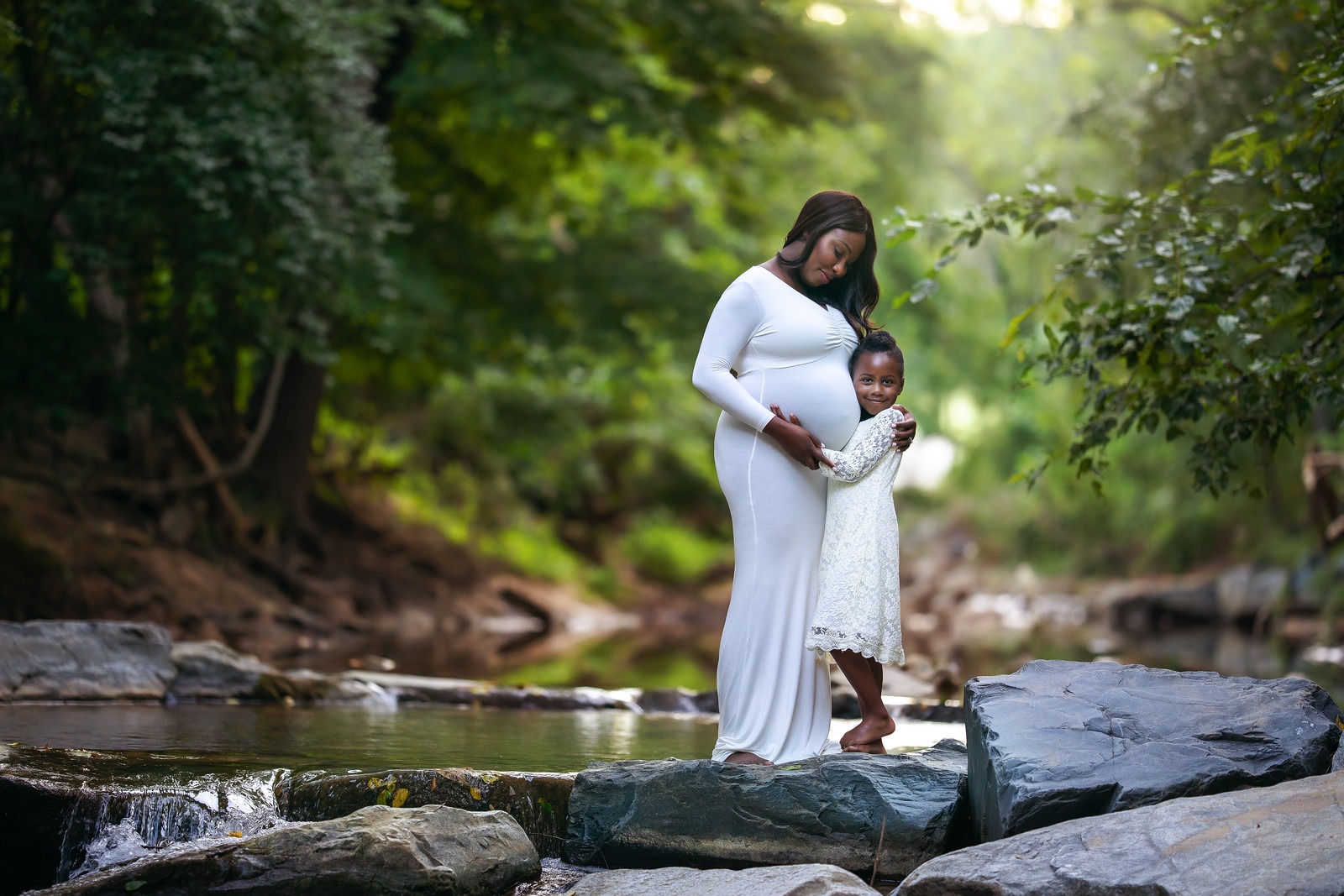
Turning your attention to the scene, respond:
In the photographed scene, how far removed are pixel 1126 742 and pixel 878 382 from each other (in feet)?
4.96

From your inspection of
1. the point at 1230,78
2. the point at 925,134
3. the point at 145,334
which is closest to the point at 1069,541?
the point at 925,134

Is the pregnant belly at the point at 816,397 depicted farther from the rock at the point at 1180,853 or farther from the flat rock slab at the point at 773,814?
the rock at the point at 1180,853

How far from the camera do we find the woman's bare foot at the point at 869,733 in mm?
4551

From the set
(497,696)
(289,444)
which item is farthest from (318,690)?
(289,444)

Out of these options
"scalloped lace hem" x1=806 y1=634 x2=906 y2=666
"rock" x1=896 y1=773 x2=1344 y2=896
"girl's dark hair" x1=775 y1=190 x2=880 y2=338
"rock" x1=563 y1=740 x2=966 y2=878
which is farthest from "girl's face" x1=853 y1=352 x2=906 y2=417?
"rock" x1=896 y1=773 x2=1344 y2=896

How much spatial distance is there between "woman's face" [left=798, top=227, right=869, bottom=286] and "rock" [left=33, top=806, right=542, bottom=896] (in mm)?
2365

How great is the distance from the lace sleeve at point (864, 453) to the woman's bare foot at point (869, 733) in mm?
874

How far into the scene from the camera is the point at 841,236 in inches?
186

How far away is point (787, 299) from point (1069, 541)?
2548 centimetres

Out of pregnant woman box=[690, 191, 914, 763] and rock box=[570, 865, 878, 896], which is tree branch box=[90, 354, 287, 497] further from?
rock box=[570, 865, 878, 896]

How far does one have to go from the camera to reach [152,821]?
4.17m

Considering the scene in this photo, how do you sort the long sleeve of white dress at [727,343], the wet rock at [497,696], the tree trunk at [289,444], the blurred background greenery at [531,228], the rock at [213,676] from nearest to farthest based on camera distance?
the long sleeve of white dress at [727,343] → the rock at [213,676] → the wet rock at [497,696] → the blurred background greenery at [531,228] → the tree trunk at [289,444]

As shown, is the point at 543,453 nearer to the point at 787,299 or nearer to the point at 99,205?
the point at 99,205

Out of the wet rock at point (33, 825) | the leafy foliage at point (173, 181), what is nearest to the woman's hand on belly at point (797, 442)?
the wet rock at point (33, 825)
